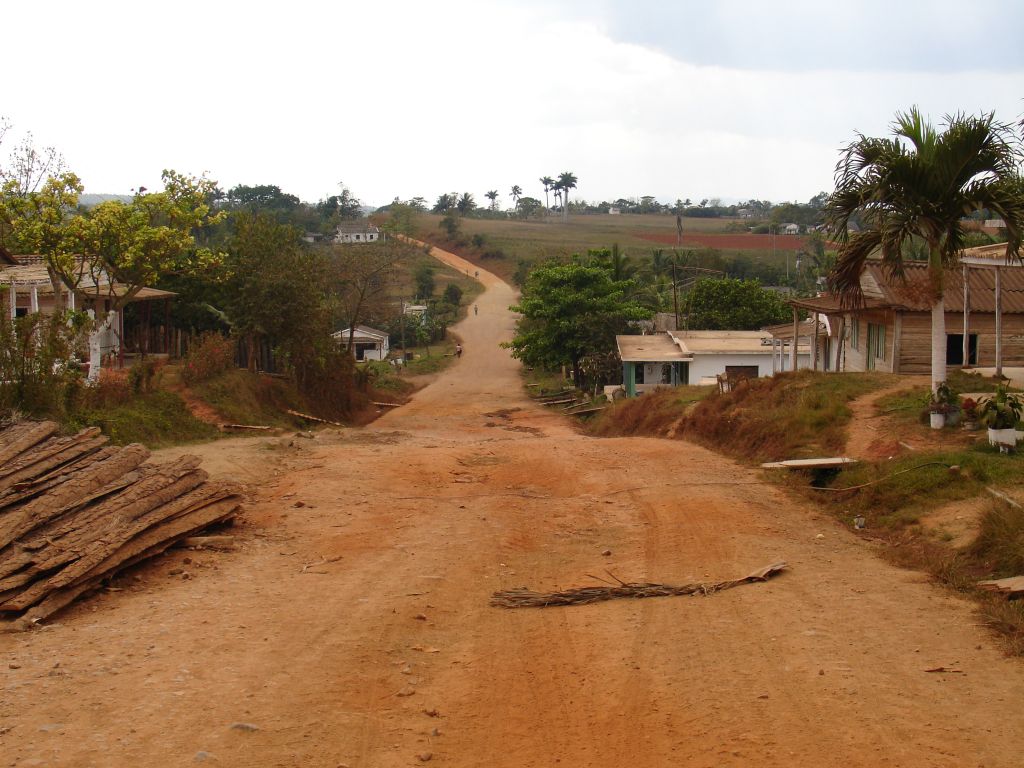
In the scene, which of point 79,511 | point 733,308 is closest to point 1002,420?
point 79,511

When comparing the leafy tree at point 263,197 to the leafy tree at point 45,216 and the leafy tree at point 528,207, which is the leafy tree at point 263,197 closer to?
the leafy tree at point 528,207

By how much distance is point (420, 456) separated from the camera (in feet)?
55.6

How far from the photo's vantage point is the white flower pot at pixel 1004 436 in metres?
12.4

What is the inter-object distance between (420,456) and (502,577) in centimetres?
748

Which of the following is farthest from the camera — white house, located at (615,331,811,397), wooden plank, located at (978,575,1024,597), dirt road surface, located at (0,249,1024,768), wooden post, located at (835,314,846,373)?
white house, located at (615,331,811,397)

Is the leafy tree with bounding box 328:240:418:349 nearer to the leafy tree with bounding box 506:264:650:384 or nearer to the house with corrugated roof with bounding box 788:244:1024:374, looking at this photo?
the leafy tree with bounding box 506:264:650:384

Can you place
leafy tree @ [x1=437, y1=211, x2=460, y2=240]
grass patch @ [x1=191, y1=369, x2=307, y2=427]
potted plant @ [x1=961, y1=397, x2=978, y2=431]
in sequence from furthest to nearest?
leafy tree @ [x1=437, y1=211, x2=460, y2=240]
grass patch @ [x1=191, y1=369, x2=307, y2=427]
potted plant @ [x1=961, y1=397, x2=978, y2=431]

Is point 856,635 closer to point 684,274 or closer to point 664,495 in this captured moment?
point 664,495

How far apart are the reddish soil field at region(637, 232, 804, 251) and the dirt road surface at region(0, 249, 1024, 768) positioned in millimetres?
92652

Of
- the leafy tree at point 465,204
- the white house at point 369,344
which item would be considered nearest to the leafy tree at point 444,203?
the leafy tree at point 465,204

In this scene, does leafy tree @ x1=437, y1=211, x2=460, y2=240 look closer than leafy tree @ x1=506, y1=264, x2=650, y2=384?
No

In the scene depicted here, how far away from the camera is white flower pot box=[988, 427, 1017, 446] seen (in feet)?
40.8

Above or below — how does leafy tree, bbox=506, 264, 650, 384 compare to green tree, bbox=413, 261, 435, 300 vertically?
below

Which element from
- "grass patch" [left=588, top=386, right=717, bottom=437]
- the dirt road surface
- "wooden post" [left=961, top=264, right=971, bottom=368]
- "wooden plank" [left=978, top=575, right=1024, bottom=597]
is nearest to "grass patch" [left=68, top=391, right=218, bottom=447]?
the dirt road surface
